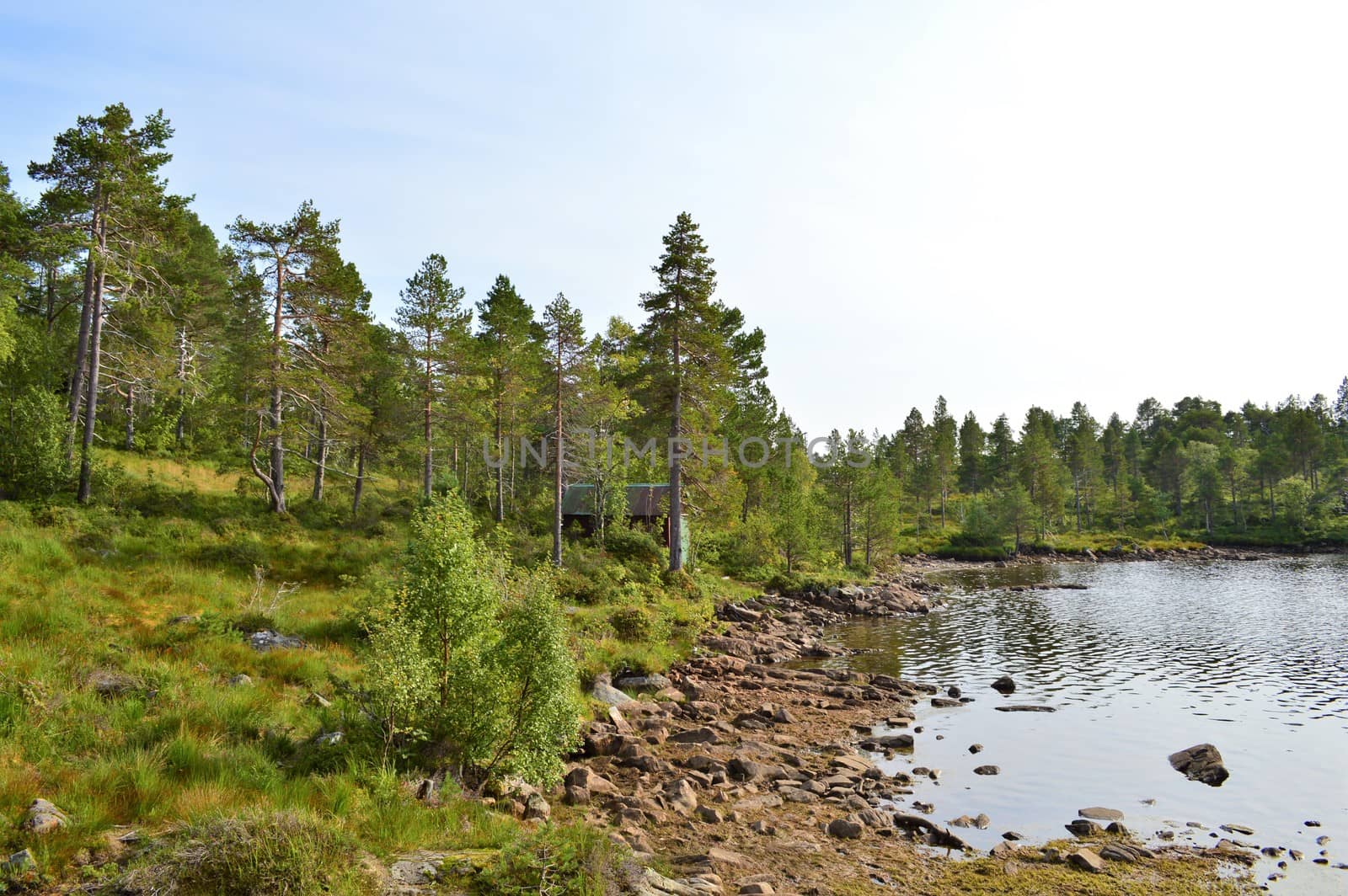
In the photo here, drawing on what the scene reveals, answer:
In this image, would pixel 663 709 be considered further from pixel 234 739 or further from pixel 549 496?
pixel 549 496

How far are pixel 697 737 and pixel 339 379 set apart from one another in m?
26.5

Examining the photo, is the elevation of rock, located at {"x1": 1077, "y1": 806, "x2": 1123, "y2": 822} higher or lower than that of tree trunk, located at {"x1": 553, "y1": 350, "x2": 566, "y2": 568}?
lower

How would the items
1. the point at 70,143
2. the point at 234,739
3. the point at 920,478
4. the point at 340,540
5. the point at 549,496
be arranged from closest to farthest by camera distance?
the point at 234,739
the point at 70,143
the point at 340,540
the point at 549,496
the point at 920,478

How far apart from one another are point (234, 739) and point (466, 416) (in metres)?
28.9

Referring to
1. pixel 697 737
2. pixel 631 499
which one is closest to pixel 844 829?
pixel 697 737

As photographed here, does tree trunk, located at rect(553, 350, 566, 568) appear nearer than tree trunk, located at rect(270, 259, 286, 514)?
No

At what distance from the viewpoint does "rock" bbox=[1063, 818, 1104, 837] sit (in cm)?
1246

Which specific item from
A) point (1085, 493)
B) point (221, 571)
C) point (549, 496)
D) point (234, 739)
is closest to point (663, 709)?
point (234, 739)

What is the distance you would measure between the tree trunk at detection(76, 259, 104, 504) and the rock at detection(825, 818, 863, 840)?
2879 cm

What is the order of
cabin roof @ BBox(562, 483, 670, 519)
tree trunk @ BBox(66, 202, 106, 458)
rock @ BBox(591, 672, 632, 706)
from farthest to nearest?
cabin roof @ BBox(562, 483, 670, 519)
tree trunk @ BBox(66, 202, 106, 458)
rock @ BBox(591, 672, 632, 706)

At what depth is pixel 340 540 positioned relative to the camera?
1224 inches

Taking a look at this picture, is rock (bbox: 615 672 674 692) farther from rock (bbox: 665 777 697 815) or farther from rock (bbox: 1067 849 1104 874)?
rock (bbox: 1067 849 1104 874)

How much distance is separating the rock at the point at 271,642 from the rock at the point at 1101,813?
17.5 m

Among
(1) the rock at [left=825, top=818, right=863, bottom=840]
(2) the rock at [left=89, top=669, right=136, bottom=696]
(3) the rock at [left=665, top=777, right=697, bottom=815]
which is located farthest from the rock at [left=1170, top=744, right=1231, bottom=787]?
(2) the rock at [left=89, top=669, right=136, bottom=696]
